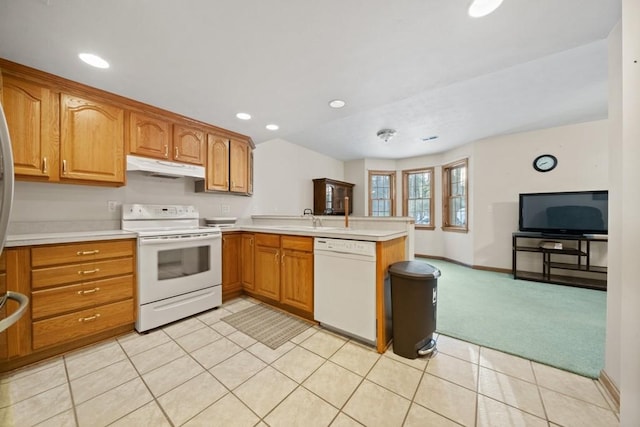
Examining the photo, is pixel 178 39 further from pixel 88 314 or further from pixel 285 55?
pixel 88 314

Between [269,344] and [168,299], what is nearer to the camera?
[269,344]

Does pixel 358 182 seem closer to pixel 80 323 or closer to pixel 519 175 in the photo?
pixel 519 175

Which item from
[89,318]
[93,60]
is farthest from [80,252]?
[93,60]

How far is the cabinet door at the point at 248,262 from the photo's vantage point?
289 cm

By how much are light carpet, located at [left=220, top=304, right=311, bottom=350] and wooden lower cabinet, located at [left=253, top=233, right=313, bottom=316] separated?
0.41 ft

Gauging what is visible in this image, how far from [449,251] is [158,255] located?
543 centimetres

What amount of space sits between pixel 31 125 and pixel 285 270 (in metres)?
2.44

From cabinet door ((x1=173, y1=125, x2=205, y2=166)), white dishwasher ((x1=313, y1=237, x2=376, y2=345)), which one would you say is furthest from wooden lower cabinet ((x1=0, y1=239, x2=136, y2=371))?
white dishwasher ((x1=313, y1=237, x2=376, y2=345))

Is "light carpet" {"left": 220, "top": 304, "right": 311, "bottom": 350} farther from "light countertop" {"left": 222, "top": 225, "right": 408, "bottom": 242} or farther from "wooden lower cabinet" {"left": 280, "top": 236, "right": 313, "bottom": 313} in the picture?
"light countertop" {"left": 222, "top": 225, "right": 408, "bottom": 242}

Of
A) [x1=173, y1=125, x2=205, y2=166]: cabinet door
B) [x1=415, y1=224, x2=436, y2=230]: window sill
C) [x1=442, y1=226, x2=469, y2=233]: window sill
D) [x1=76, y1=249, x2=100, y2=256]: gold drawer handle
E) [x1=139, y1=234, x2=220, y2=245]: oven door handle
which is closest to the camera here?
[x1=76, y1=249, x2=100, y2=256]: gold drawer handle

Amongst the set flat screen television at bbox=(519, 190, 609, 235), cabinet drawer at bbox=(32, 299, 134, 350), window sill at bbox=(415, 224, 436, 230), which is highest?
flat screen television at bbox=(519, 190, 609, 235)

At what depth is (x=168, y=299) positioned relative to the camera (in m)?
2.27

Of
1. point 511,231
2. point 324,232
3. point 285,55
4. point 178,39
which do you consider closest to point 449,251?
point 511,231

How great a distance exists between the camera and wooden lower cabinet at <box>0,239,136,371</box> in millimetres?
1648
